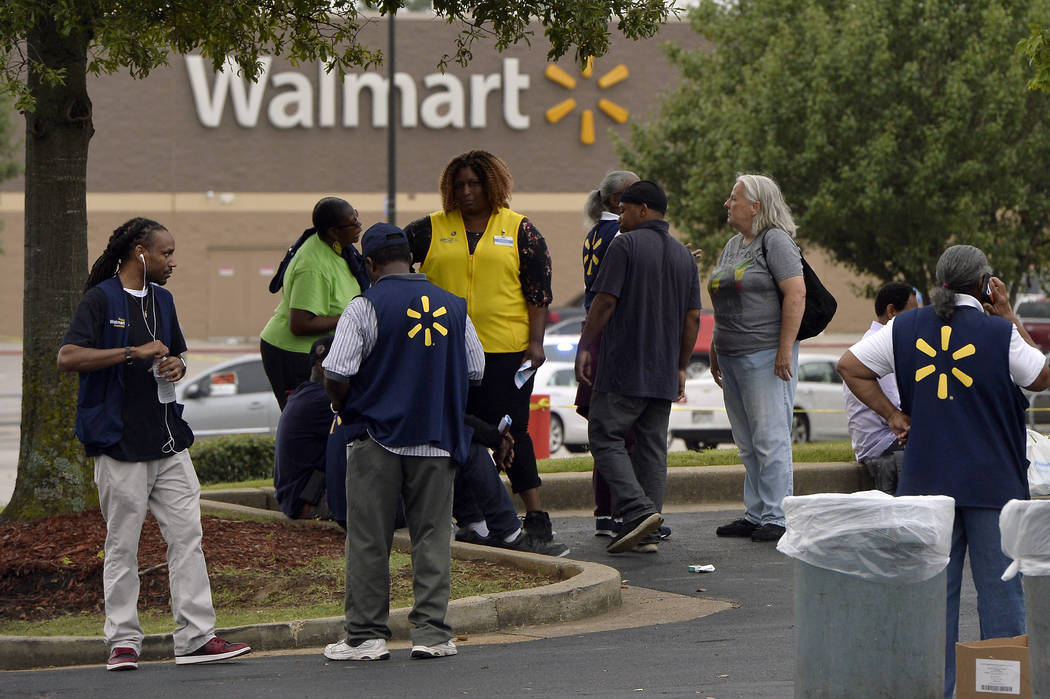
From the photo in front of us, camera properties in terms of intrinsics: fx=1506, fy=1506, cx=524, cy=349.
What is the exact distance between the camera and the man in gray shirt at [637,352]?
A: 27.1 ft

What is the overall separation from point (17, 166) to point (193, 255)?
656 cm

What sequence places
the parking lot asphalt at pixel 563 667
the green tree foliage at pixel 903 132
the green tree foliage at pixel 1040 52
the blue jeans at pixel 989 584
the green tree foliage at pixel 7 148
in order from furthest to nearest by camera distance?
the green tree foliage at pixel 7 148 → the green tree foliage at pixel 903 132 → the green tree foliage at pixel 1040 52 → the parking lot asphalt at pixel 563 667 → the blue jeans at pixel 989 584

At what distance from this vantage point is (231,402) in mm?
18250

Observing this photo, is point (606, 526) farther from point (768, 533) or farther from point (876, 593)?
point (876, 593)

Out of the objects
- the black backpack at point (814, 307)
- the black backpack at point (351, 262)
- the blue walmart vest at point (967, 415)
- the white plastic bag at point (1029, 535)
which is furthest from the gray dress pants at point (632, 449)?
the white plastic bag at point (1029, 535)

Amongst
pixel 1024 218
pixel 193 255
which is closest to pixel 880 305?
pixel 1024 218

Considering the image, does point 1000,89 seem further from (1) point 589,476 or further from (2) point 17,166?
(2) point 17,166

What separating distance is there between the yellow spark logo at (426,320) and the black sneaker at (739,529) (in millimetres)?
3582

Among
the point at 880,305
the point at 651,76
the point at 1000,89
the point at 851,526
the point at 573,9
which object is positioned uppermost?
the point at 651,76

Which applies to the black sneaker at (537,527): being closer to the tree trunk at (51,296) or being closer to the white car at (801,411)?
the tree trunk at (51,296)

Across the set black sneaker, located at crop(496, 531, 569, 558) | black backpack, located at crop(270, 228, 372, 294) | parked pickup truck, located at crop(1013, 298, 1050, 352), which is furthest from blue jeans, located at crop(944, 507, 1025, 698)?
parked pickup truck, located at crop(1013, 298, 1050, 352)

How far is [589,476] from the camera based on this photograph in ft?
34.6

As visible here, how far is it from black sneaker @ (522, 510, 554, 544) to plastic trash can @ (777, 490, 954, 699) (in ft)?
11.8

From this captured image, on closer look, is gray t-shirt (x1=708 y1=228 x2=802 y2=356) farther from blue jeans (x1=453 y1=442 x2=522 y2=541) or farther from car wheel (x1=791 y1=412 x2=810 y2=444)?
car wheel (x1=791 y1=412 x2=810 y2=444)
